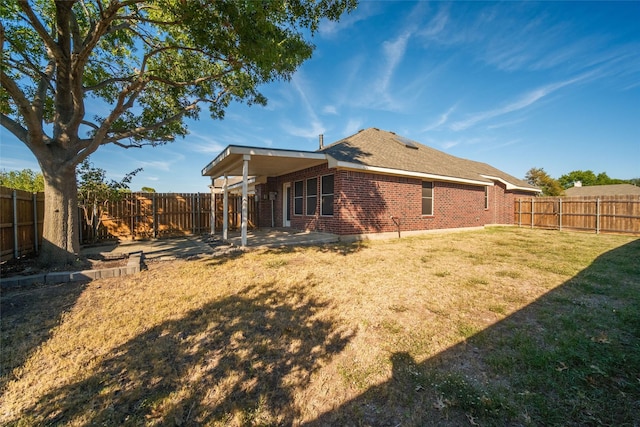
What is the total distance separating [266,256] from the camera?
23.1 feet

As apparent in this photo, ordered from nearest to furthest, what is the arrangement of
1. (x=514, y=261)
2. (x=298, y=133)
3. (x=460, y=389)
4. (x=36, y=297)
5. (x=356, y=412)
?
(x=356, y=412) → (x=460, y=389) → (x=36, y=297) → (x=514, y=261) → (x=298, y=133)

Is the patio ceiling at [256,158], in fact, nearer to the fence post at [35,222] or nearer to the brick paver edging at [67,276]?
the brick paver edging at [67,276]

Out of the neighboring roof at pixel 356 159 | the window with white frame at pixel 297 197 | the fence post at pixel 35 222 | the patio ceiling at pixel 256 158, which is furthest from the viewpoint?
the window with white frame at pixel 297 197

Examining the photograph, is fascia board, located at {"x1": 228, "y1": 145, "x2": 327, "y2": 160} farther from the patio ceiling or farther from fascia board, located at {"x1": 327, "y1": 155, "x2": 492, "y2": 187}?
fascia board, located at {"x1": 327, "y1": 155, "x2": 492, "y2": 187}

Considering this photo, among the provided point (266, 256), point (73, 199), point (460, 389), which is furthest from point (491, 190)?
point (73, 199)

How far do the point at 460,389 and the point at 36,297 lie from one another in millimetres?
6429

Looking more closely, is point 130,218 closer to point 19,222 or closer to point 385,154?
point 19,222

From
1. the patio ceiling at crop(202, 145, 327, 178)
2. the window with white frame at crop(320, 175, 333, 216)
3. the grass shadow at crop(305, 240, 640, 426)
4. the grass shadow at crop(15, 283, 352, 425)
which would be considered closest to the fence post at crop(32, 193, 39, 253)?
the patio ceiling at crop(202, 145, 327, 178)

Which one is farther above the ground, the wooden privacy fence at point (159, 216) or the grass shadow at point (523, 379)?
the wooden privacy fence at point (159, 216)

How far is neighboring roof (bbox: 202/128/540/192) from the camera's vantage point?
333 inches

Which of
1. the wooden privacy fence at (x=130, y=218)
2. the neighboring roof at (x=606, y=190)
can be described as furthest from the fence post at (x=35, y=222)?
the neighboring roof at (x=606, y=190)

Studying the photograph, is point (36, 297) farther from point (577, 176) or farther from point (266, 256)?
point (577, 176)

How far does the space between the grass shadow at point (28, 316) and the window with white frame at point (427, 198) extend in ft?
39.4

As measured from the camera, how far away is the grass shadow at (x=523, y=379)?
2.03 meters
